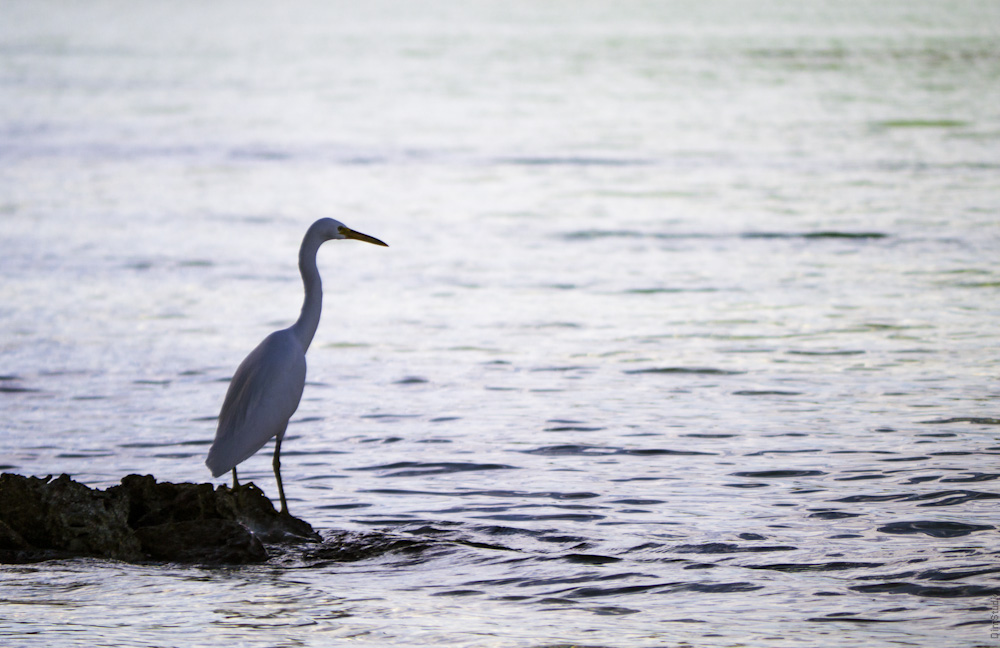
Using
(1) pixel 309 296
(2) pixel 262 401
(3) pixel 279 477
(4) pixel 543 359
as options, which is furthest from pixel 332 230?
(4) pixel 543 359

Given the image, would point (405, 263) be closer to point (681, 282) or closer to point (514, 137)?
point (681, 282)

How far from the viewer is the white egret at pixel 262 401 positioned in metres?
7.12

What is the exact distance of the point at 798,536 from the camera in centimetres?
686

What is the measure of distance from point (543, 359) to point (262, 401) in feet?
13.1

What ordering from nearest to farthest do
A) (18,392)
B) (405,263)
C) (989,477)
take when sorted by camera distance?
(989,477) < (18,392) < (405,263)

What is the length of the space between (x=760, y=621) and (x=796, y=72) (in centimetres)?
3022

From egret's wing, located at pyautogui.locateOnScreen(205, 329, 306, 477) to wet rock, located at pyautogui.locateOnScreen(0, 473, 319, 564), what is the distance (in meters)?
0.42

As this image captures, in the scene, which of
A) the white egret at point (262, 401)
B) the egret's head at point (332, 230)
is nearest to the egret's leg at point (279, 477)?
the white egret at point (262, 401)

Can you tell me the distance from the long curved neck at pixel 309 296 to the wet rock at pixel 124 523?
4.80ft

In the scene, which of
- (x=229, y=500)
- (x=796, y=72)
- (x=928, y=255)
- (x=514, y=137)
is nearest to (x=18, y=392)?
(x=229, y=500)

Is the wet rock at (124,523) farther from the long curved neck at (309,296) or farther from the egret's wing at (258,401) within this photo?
the long curved neck at (309,296)

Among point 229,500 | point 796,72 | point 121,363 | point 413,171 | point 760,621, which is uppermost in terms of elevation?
point 796,72

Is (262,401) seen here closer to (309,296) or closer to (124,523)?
(309,296)

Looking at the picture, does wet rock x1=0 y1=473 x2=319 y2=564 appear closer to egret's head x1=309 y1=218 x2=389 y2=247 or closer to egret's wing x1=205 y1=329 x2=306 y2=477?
egret's wing x1=205 y1=329 x2=306 y2=477
